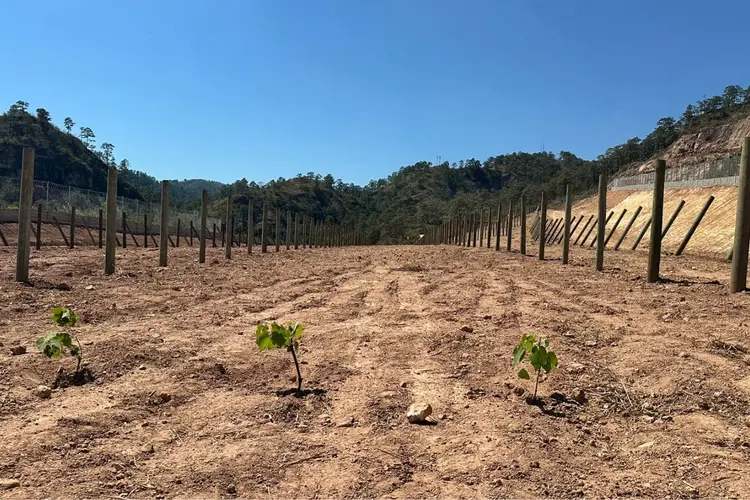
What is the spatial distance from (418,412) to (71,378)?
7.21 feet

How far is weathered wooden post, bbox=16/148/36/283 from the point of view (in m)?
7.16

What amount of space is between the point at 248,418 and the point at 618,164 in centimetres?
8268

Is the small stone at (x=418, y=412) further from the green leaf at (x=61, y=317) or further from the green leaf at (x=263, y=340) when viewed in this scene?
the green leaf at (x=61, y=317)

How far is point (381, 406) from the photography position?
302 cm

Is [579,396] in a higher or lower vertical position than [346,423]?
higher

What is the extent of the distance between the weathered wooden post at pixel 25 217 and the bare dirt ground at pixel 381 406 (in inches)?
55.9

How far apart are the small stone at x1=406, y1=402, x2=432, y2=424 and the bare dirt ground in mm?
45

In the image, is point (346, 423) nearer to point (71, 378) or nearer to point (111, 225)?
point (71, 378)

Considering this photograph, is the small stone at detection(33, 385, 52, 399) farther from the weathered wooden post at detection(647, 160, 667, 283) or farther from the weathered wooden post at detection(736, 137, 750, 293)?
the weathered wooden post at detection(647, 160, 667, 283)

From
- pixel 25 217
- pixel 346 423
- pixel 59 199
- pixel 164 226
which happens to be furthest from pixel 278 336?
pixel 59 199

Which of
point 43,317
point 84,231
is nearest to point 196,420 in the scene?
point 43,317

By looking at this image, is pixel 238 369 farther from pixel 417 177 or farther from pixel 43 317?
pixel 417 177

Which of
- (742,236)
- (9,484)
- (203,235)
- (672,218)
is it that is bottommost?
(9,484)

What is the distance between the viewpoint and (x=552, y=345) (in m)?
4.19
